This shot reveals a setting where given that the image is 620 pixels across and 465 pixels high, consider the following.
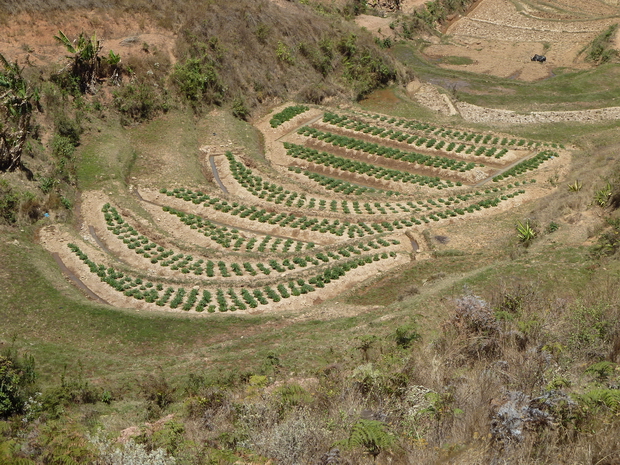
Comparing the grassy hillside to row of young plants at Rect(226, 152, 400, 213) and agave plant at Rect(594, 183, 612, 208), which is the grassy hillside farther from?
row of young plants at Rect(226, 152, 400, 213)

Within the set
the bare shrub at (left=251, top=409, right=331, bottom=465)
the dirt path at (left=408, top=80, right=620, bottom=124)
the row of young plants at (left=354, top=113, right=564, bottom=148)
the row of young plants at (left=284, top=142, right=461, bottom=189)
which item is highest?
the dirt path at (left=408, top=80, right=620, bottom=124)

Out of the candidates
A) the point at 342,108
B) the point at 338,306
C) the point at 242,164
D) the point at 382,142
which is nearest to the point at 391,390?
the point at 338,306

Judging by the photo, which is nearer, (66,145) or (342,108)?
(66,145)

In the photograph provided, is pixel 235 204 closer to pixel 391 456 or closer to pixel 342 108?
pixel 342 108

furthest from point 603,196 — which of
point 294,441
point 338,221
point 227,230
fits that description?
point 294,441

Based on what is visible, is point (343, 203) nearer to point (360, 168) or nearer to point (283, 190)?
point (283, 190)

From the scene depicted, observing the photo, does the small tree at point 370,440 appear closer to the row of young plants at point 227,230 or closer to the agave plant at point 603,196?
the row of young plants at point 227,230

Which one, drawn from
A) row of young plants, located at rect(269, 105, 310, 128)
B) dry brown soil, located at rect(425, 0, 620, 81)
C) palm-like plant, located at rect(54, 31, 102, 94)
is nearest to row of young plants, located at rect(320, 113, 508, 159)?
row of young plants, located at rect(269, 105, 310, 128)

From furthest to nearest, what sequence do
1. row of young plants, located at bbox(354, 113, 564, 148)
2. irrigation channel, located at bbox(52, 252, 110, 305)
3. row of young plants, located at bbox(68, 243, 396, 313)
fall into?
row of young plants, located at bbox(354, 113, 564, 148), irrigation channel, located at bbox(52, 252, 110, 305), row of young plants, located at bbox(68, 243, 396, 313)
